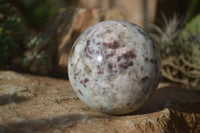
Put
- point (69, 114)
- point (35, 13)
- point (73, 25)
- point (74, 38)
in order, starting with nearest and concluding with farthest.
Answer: point (69, 114), point (74, 38), point (73, 25), point (35, 13)

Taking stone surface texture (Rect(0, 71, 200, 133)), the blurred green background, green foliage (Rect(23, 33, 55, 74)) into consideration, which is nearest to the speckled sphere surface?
stone surface texture (Rect(0, 71, 200, 133))

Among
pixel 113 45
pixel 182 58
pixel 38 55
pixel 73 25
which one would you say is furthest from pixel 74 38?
pixel 113 45

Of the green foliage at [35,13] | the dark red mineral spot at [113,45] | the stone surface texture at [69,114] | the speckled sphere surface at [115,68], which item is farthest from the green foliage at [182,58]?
the green foliage at [35,13]

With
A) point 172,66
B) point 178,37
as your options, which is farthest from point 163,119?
point 178,37

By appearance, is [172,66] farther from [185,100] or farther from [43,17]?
Answer: [43,17]

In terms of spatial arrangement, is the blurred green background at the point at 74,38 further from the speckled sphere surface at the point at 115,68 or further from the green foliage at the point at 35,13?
the speckled sphere surface at the point at 115,68

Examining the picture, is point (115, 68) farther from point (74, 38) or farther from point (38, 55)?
point (74, 38)
